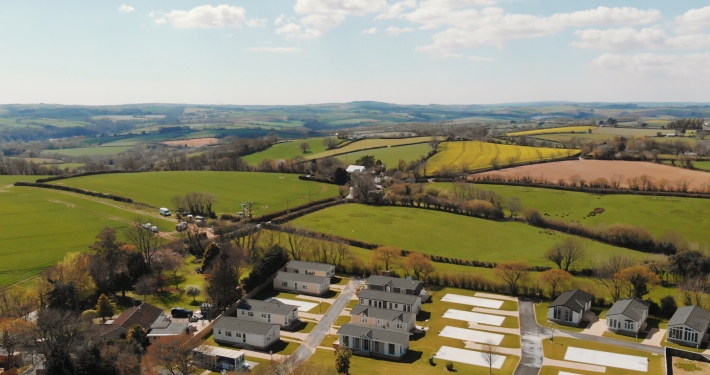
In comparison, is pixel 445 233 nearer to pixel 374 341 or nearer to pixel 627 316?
pixel 627 316

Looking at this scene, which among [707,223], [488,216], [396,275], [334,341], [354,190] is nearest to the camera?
[334,341]

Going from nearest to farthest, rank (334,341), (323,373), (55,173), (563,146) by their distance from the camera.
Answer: (323,373) → (334,341) → (55,173) → (563,146)

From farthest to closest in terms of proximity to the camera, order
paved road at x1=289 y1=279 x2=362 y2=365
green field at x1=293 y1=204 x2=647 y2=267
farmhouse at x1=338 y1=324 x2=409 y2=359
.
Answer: green field at x1=293 y1=204 x2=647 y2=267, farmhouse at x1=338 y1=324 x2=409 y2=359, paved road at x1=289 y1=279 x2=362 y2=365

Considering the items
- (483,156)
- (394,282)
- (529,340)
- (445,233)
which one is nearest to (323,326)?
(394,282)

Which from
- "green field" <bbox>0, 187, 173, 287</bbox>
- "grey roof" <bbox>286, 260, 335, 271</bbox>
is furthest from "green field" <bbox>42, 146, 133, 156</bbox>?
"grey roof" <bbox>286, 260, 335, 271</bbox>

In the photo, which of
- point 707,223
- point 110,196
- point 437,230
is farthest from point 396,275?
point 110,196

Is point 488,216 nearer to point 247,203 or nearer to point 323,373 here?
point 247,203

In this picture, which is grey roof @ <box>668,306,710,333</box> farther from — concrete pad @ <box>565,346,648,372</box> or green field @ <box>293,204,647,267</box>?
green field @ <box>293,204,647,267</box>
